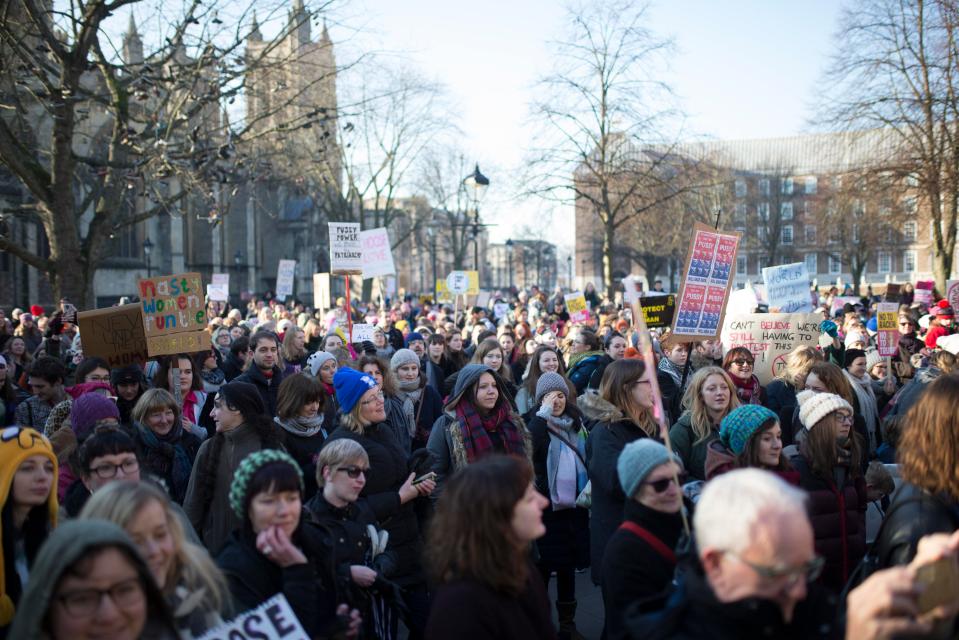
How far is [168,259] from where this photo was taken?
4575 centimetres

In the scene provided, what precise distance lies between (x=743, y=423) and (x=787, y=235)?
293ft

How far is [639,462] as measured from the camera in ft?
12.4

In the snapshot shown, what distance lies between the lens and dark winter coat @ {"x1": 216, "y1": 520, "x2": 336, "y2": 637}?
3492 mm

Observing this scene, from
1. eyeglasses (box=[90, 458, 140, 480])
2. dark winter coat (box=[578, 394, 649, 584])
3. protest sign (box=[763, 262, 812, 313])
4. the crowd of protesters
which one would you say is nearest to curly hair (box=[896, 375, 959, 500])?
the crowd of protesters

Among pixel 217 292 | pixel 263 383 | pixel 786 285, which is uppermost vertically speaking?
pixel 786 285

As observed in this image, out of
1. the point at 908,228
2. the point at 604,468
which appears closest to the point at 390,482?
the point at 604,468

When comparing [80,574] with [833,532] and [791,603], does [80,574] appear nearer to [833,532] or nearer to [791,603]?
[791,603]

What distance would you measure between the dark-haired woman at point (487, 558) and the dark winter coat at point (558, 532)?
111 inches

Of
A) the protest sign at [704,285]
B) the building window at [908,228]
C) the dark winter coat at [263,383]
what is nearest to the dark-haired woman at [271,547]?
the dark winter coat at [263,383]

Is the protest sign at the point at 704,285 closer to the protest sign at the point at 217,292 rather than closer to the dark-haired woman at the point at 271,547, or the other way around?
the dark-haired woman at the point at 271,547

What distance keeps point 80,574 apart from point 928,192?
2415 cm

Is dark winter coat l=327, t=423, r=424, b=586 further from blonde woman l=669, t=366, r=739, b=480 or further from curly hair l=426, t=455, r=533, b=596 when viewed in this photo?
curly hair l=426, t=455, r=533, b=596

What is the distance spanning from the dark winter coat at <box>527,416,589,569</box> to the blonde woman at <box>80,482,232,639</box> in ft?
10.1

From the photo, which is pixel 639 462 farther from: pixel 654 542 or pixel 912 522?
pixel 912 522
